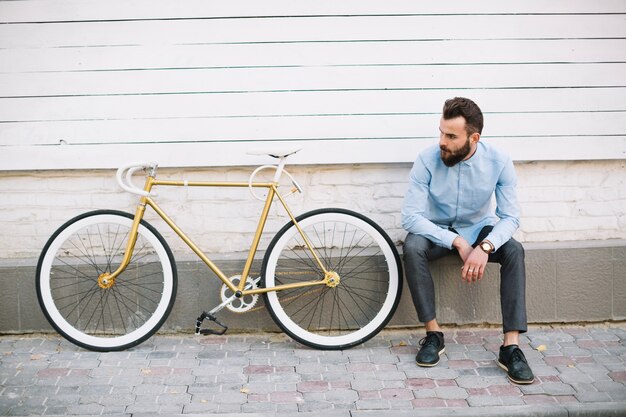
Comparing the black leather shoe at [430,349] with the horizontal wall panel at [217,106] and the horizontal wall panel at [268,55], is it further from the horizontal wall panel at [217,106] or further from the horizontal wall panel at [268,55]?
the horizontal wall panel at [268,55]

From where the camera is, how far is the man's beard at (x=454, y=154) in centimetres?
523

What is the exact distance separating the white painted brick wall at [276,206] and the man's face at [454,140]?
2.17 ft

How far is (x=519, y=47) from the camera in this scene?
5805 mm

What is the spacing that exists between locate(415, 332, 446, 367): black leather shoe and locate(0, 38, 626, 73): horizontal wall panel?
1.95 meters

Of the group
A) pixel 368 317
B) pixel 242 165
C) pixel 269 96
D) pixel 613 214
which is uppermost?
pixel 269 96

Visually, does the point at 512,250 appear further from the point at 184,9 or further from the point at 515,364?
the point at 184,9

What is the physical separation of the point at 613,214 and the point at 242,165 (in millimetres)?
2830

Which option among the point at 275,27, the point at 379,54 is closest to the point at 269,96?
the point at 275,27

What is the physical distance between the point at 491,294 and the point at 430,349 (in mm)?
911

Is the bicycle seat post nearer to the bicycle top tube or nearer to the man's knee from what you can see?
the bicycle top tube

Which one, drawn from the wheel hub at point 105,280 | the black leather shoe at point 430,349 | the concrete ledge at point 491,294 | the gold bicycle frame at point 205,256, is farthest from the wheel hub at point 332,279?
the wheel hub at point 105,280

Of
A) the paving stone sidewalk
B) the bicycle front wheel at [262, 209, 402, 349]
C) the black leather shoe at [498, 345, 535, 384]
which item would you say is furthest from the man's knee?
the bicycle front wheel at [262, 209, 402, 349]

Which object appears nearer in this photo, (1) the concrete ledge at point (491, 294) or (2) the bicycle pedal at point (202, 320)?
(2) the bicycle pedal at point (202, 320)

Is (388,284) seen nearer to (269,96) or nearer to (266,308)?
(266,308)
